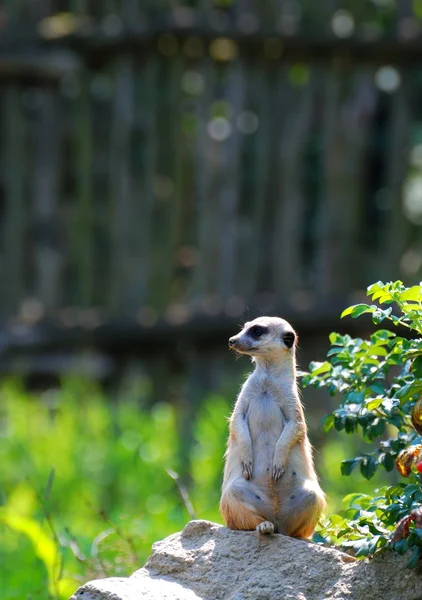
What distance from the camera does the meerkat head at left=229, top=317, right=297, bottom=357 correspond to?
Result: 154 inches

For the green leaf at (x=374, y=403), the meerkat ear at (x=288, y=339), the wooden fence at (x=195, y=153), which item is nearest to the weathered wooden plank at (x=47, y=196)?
the wooden fence at (x=195, y=153)

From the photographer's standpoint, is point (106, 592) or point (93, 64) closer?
point (106, 592)

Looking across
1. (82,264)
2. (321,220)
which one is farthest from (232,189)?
(82,264)

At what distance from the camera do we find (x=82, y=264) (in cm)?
883

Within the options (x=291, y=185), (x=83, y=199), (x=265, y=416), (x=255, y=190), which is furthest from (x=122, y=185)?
(x=265, y=416)

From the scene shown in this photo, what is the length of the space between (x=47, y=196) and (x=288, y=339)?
499cm

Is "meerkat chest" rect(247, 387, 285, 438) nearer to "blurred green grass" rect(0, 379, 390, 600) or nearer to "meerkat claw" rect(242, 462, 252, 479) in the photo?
"meerkat claw" rect(242, 462, 252, 479)

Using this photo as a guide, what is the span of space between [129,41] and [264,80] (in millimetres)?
994

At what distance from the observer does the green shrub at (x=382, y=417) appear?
3131 millimetres

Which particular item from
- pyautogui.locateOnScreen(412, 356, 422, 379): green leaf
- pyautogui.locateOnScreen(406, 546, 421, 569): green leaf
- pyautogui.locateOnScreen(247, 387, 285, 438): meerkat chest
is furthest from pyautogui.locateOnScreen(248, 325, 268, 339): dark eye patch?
pyautogui.locateOnScreen(406, 546, 421, 569): green leaf

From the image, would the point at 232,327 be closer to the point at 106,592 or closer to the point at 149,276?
the point at 149,276

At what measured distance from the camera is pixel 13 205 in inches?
341

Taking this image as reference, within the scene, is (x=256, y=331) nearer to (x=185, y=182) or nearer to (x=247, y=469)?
(x=247, y=469)

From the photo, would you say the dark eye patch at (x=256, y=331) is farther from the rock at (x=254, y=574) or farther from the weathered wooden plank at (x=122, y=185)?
the weathered wooden plank at (x=122, y=185)
